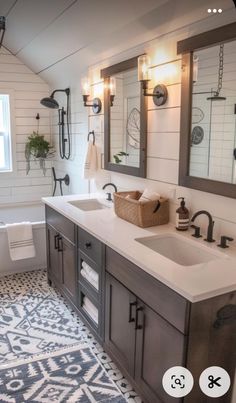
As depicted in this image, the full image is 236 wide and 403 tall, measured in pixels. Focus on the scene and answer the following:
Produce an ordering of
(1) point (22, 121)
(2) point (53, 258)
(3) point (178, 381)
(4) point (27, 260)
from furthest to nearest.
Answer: (1) point (22, 121)
(4) point (27, 260)
(2) point (53, 258)
(3) point (178, 381)

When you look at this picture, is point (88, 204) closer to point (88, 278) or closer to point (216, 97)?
point (88, 278)

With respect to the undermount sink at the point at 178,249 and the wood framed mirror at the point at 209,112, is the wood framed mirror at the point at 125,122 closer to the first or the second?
the wood framed mirror at the point at 209,112

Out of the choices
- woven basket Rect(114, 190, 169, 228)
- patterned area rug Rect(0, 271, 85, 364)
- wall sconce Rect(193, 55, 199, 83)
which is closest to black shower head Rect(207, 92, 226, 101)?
wall sconce Rect(193, 55, 199, 83)

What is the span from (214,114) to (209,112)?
0.05 metres

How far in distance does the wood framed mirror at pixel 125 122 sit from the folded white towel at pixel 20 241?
1.05m

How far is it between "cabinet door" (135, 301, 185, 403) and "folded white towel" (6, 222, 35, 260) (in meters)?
1.97

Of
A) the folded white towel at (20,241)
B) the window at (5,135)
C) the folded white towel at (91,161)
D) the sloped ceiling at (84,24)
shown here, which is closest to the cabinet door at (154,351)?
the sloped ceiling at (84,24)

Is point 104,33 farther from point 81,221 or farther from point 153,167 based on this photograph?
point 81,221

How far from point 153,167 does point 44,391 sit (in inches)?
64.3

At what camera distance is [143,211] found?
7.48 ft

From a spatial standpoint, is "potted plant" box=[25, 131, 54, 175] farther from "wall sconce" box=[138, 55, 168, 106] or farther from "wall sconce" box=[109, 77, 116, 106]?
"wall sconce" box=[138, 55, 168, 106]

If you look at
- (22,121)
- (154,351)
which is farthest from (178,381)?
(22,121)

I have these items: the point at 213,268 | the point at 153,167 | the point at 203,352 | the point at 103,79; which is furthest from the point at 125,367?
the point at 103,79

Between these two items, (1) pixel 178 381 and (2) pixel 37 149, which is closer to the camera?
(1) pixel 178 381
